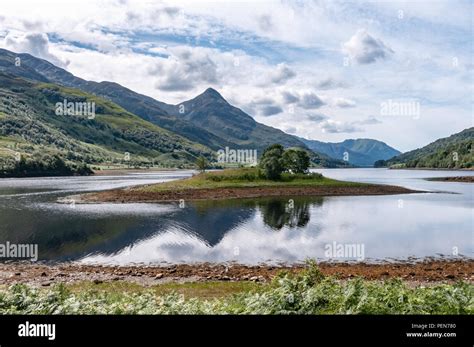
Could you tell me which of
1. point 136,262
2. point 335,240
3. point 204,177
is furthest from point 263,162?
point 136,262

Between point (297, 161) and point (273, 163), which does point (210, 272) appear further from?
point (297, 161)

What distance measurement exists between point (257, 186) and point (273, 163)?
1438cm

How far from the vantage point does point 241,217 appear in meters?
63.8

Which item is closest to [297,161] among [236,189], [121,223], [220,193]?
[236,189]

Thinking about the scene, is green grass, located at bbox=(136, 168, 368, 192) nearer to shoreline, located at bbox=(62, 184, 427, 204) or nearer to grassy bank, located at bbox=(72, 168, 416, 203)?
grassy bank, located at bbox=(72, 168, 416, 203)

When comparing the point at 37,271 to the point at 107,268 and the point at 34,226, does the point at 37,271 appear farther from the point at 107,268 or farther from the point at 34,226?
the point at 34,226

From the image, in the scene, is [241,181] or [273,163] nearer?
[241,181]

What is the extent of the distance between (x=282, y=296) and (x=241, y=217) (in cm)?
5213

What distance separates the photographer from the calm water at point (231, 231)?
125 feet

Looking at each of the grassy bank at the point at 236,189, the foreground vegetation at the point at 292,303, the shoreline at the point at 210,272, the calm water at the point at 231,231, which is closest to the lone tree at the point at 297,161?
the grassy bank at the point at 236,189

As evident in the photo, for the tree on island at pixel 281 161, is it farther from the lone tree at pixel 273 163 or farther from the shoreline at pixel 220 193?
the shoreline at pixel 220 193

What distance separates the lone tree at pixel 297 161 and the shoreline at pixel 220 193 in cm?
1695

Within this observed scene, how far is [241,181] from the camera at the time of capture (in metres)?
122
